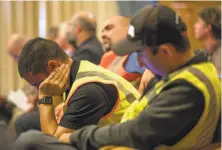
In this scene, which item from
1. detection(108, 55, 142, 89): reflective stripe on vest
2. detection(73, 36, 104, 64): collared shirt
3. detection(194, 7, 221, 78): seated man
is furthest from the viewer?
detection(73, 36, 104, 64): collared shirt

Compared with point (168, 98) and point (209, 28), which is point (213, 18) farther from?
point (168, 98)

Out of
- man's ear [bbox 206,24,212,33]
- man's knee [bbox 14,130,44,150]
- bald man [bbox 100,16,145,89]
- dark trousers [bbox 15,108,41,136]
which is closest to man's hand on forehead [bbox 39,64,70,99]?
man's knee [bbox 14,130,44,150]

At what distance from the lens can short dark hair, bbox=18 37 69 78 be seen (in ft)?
7.02

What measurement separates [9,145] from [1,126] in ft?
0.32

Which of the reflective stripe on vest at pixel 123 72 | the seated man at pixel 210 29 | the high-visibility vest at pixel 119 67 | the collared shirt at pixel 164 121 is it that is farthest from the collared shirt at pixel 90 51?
the collared shirt at pixel 164 121

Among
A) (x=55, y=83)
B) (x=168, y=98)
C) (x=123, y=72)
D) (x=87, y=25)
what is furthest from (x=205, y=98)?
(x=87, y=25)

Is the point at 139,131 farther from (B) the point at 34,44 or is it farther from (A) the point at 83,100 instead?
(B) the point at 34,44

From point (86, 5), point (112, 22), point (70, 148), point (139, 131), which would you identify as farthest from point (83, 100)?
point (86, 5)

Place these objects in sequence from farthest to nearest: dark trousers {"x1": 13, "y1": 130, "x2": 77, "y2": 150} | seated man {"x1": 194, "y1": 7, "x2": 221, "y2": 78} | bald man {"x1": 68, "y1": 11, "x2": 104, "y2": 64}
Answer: bald man {"x1": 68, "y1": 11, "x2": 104, "y2": 64}, seated man {"x1": 194, "y1": 7, "x2": 221, "y2": 78}, dark trousers {"x1": 13, "y1": 130, "x2": 77, "y2": 150}

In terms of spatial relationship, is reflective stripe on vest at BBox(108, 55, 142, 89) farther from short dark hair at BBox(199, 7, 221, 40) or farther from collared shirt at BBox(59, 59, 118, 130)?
short dark hair at BBox(199, 7, 221, 40)

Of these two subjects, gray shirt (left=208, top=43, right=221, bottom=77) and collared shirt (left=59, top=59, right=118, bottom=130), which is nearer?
collared shirt (left=59, top=59, right=118, bottom=130)

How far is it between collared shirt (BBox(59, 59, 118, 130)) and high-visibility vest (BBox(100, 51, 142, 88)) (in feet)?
1.87

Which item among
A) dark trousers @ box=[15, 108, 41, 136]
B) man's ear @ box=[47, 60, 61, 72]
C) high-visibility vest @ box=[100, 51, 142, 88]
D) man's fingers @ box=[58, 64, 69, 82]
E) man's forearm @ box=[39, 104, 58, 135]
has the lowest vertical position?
dark trousers @ box=[15, 108, 41, 136]

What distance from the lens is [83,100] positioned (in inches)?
81.0
